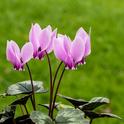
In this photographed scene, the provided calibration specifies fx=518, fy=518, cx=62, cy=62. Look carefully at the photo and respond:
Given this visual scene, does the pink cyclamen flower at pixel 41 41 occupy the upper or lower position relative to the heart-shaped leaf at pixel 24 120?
upper

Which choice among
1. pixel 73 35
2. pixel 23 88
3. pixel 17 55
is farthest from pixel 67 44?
pixel 73 35

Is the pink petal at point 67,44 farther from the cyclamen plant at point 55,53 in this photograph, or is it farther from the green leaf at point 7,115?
the green leaf at point 7,115

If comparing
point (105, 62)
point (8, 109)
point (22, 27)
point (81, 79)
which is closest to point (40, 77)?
point (81, 79)

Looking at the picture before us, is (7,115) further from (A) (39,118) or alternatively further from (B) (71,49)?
(B) (71,49)

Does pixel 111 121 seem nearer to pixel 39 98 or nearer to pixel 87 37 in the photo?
pixel 39 98

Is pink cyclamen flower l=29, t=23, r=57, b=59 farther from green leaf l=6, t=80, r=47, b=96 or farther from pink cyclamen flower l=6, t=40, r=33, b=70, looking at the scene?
green leaf l=6, t=80, r=47, b=96

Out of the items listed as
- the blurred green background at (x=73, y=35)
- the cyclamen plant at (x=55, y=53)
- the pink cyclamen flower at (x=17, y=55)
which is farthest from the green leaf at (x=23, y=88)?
the blurred green background at (x=73, y=35)
